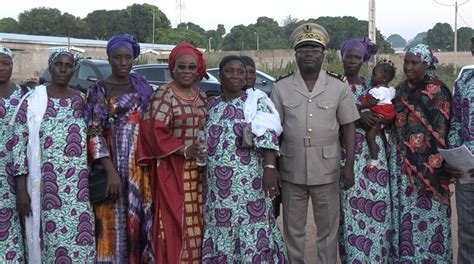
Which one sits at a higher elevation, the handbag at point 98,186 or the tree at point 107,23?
the tree at point 107,23

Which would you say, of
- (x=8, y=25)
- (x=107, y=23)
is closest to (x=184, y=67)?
(x=107, y=23)

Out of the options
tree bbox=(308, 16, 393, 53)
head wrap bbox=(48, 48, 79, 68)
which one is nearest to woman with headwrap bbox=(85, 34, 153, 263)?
head wrap bbox=(48, 48, 79, 68)

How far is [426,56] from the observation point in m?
4.13

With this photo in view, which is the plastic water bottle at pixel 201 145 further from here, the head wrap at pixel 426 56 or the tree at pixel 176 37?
the tree at pixel 176 37

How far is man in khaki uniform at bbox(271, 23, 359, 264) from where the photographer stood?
400 cm

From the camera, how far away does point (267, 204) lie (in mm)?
4016

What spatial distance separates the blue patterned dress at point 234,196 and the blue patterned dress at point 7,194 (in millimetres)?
1271

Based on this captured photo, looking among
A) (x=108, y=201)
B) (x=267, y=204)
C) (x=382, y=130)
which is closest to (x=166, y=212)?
(x=108, y=201)

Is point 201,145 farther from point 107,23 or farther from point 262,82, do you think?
point 107,23

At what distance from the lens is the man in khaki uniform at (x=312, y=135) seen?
13.1 feet

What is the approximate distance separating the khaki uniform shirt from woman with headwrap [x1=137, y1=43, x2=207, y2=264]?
0.61 meters

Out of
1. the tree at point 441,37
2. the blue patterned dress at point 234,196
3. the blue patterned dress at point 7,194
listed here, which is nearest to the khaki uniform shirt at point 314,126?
the blue patterned dress at point 234,196

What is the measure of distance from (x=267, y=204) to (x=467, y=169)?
4.37 ft

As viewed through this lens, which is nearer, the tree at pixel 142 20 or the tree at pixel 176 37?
the tree at pixel 176 37
